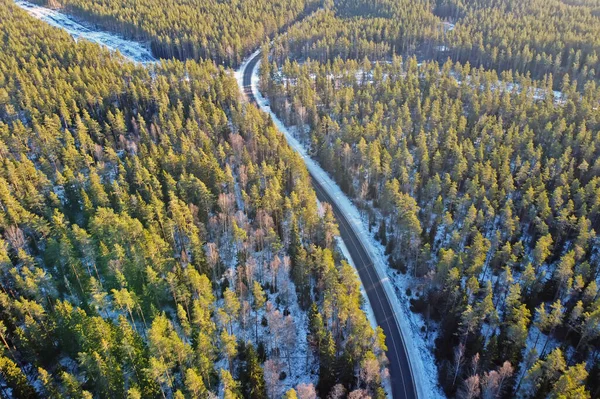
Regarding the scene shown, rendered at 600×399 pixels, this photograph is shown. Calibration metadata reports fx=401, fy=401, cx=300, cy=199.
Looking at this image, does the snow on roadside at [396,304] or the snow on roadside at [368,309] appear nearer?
the snow on roadside at [368,309]

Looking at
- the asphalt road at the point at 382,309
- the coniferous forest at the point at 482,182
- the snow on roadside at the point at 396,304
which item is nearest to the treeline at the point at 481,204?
the coniferous forest at the point at 482,182

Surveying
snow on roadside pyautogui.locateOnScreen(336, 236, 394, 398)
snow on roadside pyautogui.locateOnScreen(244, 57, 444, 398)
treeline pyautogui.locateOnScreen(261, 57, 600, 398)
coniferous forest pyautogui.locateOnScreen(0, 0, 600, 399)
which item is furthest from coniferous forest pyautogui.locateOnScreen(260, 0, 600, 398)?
snow on roadside pyautogui.locateOnScreen(336, 236, 394, 398)

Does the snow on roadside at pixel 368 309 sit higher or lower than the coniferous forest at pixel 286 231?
lower

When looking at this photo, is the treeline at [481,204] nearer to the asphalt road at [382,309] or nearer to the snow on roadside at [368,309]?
the asphalt road at [382,309]

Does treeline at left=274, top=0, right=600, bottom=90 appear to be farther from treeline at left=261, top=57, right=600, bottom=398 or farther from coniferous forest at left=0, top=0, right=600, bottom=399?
treeline at left=261, top=57, right=600, bottom=398

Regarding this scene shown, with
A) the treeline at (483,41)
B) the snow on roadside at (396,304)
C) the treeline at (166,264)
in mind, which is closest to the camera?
the treeline at (166,264)

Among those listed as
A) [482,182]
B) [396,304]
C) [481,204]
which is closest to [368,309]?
[396,304]
